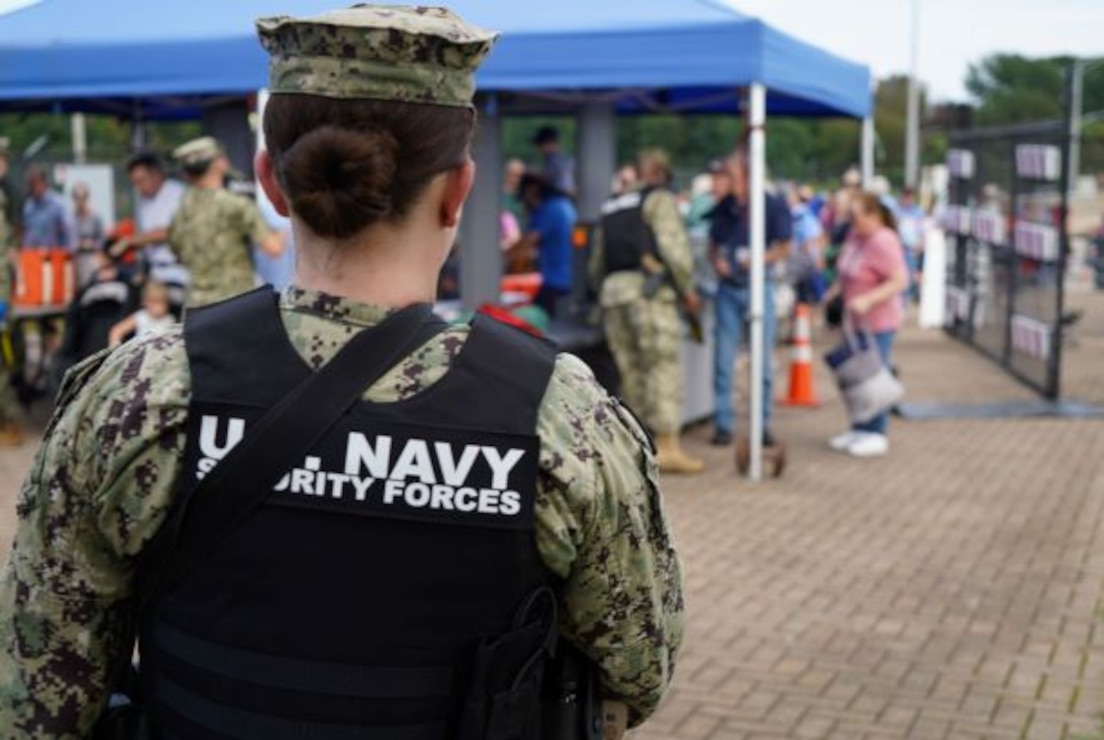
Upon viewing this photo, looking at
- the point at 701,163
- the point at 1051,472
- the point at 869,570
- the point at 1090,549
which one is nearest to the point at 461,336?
the point at 869,570

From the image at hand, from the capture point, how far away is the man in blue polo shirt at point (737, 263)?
10102 mm

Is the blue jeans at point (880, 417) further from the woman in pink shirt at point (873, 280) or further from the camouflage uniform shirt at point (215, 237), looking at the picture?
the camouflage uniform shirt at point (215, 237)

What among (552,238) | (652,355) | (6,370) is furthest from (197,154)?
(552,238)

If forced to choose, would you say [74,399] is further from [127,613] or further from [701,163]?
[701,163]

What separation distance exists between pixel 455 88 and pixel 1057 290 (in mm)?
12108

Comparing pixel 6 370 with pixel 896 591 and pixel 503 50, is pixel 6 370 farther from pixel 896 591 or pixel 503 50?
pixel 896 591

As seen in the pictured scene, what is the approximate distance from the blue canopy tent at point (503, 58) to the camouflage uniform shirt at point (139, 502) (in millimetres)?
6133

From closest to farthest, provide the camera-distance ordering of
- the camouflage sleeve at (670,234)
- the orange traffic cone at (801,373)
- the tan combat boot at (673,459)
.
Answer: the camouflage sleeve at (670,234) → the tan combat boot at (673,459) → the orange traffic cone at (801,373)

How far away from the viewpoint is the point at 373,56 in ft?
6.36

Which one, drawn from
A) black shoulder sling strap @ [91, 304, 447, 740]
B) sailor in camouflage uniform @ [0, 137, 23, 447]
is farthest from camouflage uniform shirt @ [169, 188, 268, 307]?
black shoulder sling strap @ [91, 304, 447, 740]

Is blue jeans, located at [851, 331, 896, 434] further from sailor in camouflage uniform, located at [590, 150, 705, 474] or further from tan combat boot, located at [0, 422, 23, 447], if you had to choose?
tan combat boot, located at [0, 422, 23, 447]

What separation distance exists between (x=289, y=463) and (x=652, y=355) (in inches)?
314

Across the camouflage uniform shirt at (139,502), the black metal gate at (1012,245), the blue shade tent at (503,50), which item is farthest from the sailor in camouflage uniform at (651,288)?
the camouflage uniform shirt at (139,502)

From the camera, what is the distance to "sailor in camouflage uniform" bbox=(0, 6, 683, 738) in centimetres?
193
